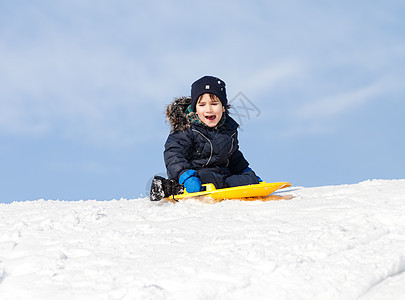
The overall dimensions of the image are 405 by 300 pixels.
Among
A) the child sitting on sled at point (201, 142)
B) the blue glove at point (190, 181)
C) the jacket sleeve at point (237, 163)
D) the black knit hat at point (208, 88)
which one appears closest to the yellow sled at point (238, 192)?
the blue glove at point (190, 181)

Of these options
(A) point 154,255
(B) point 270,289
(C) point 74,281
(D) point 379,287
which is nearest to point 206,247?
(A) point 154,255

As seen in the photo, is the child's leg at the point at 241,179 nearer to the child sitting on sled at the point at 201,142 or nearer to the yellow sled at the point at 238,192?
the child sitting on sled at the point at 201,142

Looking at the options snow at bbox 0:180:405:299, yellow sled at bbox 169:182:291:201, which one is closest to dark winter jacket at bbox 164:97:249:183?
yellow sled at bbox 169:182:291:201

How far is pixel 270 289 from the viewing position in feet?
7.58

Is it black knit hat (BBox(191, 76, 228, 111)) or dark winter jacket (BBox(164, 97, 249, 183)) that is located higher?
black knit hat (BBox(191, 76, 228, 111))

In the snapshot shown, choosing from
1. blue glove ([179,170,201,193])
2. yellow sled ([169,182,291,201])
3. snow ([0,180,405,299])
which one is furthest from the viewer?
blue glove ([179,170,201,193])

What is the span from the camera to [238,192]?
4.91 metres

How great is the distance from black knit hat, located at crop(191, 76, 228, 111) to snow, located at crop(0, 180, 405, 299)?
1.93 metres

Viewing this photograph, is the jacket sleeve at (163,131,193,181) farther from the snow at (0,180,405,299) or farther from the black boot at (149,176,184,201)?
the snow at (0,180,405,299)

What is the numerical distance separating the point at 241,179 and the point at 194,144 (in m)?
0.72

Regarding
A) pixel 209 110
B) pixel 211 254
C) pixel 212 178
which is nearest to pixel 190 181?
pixel 212 178

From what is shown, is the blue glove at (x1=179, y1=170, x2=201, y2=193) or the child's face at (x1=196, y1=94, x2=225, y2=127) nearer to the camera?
the blue glove at (x1=179, y1=170, x2=201, y2=193)

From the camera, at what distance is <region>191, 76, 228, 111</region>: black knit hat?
5.47m

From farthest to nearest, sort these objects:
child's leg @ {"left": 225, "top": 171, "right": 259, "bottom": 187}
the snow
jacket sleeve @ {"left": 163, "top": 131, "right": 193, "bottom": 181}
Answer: child's leg @ {"left": 225, "top": 171, "right": 259, "bottom": 187}
jacket sleeve @ {"left": 163, "top": 131, "right": 193, "bottom": 181}
the snow
